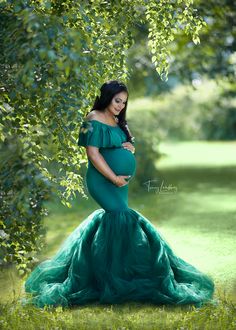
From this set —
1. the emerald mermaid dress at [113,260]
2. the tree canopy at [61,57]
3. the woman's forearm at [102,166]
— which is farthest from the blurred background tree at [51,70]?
the emerald mermaid dress at [113,260]

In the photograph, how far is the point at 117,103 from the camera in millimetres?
4949

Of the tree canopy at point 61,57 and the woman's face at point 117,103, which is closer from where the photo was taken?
the tree canopy at point 61,57

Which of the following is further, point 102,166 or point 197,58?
point 197,58

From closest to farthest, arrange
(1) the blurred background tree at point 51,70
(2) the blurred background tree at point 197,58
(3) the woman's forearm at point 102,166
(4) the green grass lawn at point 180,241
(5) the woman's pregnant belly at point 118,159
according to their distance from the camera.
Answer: (1) the blurred background tree at point 51,70
(4) the green grass lawn at point 180,241
(3) the woman's forearm at point 102,166
(5) the woman's pregnant belly at point 118,159
(2) the blurred background tree at point 197,58

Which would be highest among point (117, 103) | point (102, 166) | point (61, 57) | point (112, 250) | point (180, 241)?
point (61, 57)

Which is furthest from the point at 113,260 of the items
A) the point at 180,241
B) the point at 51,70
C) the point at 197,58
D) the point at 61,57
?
the point at 197,58

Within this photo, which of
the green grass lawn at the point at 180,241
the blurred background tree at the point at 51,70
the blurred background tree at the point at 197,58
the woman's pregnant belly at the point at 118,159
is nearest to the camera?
the blurred background tree at the point at 51,70

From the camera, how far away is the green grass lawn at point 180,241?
14.5 feet

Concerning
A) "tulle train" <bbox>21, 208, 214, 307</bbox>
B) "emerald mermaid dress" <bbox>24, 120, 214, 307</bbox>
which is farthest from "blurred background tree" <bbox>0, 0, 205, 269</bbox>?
"tulle train" <bbox>21, 208, 214, 307</bbox>

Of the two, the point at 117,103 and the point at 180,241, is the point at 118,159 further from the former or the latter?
the point at 180,241

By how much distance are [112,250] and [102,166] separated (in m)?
0.70

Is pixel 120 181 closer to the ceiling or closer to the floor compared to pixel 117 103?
closer to the floor

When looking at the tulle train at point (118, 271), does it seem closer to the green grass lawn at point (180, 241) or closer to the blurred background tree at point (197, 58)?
the green grass lawn at point (180, 241)

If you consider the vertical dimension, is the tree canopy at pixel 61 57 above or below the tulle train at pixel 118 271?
above
